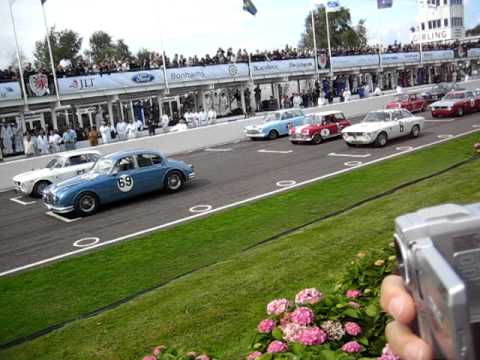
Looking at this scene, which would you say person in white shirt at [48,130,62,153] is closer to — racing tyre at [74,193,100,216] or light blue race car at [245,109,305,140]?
light blue race car at [245,109,305,140]

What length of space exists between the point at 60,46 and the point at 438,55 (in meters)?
52.7

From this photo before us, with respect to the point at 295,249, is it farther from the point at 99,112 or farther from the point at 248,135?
the point at 99,112

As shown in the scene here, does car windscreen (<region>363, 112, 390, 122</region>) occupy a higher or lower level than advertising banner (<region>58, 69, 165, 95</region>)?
lower

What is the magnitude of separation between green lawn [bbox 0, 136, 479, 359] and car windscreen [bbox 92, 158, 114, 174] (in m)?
4.05

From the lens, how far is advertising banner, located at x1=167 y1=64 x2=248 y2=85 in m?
30.9

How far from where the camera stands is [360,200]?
36.4 ft

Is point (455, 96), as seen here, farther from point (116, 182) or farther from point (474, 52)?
point (474, 52)

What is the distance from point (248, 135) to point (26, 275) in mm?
18823

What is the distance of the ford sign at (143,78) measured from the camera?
2895 cm

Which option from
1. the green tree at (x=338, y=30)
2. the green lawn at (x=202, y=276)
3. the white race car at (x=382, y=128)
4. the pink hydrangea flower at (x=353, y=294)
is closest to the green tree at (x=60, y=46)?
the green tree at (x=338, y=30)

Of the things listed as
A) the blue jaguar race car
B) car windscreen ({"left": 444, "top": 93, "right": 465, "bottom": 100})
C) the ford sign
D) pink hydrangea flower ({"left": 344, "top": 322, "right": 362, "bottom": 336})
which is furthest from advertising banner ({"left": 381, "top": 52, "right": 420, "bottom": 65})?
pink hydrangea flower ({"left": 344, "top": 322, "right": 362, "bottom": 336})

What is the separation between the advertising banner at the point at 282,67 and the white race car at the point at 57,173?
20.4 metres

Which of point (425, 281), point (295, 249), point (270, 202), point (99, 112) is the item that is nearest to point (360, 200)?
point (270, 202)

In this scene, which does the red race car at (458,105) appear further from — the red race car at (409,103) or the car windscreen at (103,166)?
the car windscreen at (103,166)
